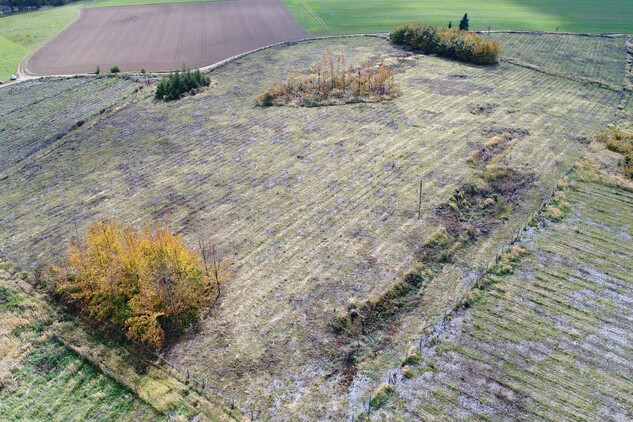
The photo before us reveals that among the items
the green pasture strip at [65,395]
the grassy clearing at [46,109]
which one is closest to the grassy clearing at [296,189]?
the grassy clearing at [46,109]

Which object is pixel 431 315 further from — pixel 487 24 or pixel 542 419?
pixel 487 24

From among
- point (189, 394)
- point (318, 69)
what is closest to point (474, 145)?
point (318, 69)

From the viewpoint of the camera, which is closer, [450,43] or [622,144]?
[622,144]

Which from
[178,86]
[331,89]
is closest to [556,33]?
[331,89]

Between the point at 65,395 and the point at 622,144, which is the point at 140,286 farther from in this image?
the point at 622,144

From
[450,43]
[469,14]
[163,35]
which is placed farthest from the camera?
[469,14]

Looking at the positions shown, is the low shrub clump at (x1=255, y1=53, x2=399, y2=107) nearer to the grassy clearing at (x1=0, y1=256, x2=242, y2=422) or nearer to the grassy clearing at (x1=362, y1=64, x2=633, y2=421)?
the grassy clearing at (x1=362, y1=64, x2=633, y2=421)

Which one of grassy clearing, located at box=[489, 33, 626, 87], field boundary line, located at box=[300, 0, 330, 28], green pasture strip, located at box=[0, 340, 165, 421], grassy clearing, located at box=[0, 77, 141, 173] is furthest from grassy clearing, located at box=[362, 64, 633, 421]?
field boundary line, located at box=[300, 0, 330, 28]
